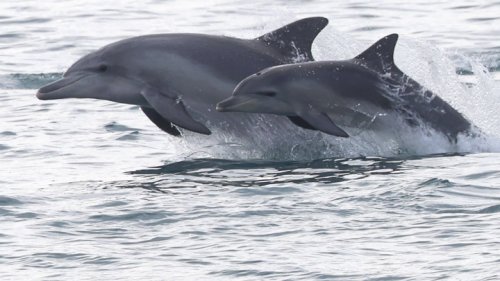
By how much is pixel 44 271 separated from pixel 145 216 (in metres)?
1.62

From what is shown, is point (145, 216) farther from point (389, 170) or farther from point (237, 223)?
point (389, 170)

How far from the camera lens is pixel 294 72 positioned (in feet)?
47.2

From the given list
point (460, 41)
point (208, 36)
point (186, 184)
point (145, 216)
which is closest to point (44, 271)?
point (145, 216)

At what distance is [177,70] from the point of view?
48.5 ft

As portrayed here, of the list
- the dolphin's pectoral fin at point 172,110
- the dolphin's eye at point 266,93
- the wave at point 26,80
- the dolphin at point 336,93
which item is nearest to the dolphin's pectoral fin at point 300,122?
the dolphin at point 336,93

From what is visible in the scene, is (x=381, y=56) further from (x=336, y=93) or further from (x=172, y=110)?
(x=172, y=110)

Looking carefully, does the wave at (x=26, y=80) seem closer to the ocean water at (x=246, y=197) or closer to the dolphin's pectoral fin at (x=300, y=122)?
the ocean water at (x=246, y=197)

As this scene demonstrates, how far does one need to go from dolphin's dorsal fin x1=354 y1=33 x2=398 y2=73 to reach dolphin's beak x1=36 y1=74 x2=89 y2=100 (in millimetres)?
2848

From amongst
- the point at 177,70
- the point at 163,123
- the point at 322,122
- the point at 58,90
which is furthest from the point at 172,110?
the point at 322,122

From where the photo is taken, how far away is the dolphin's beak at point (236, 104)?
14.1 meters

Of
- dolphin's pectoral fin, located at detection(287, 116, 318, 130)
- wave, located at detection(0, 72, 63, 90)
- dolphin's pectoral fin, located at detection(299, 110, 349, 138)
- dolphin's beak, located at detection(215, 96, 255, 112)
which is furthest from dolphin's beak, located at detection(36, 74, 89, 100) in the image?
wave, located at detection(0, 72, 63, 90)

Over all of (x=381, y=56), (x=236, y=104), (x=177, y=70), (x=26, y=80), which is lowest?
(x=26, y=80)

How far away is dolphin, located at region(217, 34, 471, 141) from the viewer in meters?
14.3

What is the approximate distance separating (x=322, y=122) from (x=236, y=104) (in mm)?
851
